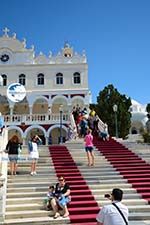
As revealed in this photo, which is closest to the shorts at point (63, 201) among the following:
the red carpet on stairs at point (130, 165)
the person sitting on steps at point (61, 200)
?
the person sitting on steps at point (61, 200)

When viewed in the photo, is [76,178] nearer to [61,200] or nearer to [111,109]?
[61,200]

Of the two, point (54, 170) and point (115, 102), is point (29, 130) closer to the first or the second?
point (115, 102)

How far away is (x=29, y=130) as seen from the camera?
38844 mm

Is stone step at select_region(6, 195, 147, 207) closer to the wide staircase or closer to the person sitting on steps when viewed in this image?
the wide staircase

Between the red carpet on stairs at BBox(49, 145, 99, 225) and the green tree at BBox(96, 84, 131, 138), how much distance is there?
26.4 metres

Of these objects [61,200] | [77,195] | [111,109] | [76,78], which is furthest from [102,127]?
[111,109]

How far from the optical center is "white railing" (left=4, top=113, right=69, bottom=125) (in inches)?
1523

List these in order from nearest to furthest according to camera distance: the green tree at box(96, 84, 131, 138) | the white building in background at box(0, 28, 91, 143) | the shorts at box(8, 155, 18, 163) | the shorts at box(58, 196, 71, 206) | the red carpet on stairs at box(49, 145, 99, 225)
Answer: the red carpet on stairs at box(49, 145, 99, 225)
the shorts at box(58, 196, 71, 206)
the shorts at box(8, 155, 18, 163)
the white building in background at box(0, 28, 91, 143)
the green tree at box(96, 84, 131, 138)

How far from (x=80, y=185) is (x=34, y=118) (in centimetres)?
2802

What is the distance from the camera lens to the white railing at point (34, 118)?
127 ft

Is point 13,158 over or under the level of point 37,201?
over

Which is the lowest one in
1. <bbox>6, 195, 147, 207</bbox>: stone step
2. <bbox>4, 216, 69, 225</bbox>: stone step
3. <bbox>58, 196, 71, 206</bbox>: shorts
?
<bbox>4, 216, 69, 225</bbox>: stone step

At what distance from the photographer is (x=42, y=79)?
4181 cm

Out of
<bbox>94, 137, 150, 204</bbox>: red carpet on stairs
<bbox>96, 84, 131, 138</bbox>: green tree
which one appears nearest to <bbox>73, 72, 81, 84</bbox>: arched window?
<bbox>96, 84, 131, 138</bbox>: green tree
